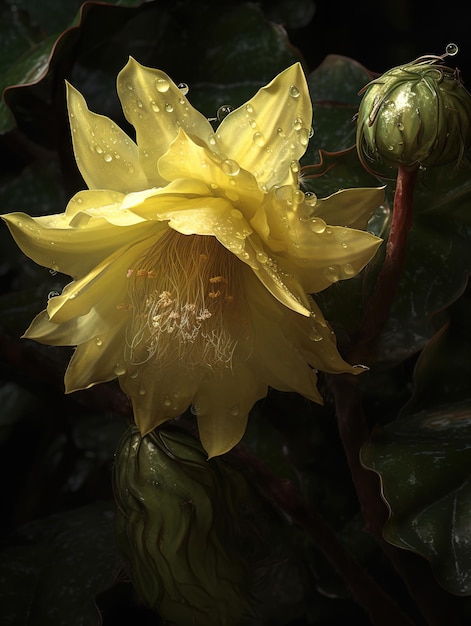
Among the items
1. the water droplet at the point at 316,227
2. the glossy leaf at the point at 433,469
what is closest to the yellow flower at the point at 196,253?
the water droplet at the point at 316,227

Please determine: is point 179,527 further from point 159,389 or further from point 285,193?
point 285,193

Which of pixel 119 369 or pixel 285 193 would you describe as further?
pixel 119 369

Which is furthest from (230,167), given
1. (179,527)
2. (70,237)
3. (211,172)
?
(179,527)

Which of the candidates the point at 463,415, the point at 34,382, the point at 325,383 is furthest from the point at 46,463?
the point at 463,415

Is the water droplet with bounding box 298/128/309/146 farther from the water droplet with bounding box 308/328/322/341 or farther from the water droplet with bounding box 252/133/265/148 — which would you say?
the water droplet with bounding box 308/328/322/341

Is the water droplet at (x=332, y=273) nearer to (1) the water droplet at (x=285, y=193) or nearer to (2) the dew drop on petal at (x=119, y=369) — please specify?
(1) the water droplet at (x=285, y=193)
